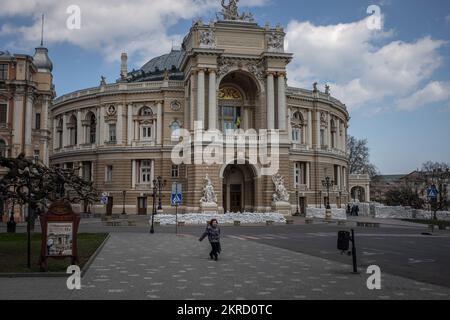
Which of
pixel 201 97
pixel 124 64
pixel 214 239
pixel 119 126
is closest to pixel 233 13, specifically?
pixel 201 97

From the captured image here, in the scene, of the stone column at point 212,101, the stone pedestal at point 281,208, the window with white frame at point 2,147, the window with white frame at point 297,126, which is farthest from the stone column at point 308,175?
the window with white frame at point 2,147

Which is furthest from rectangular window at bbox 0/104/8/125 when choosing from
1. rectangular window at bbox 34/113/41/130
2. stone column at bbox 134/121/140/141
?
stone column at bbox 134/121/140/141

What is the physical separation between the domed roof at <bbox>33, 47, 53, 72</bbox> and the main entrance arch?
82.3ft

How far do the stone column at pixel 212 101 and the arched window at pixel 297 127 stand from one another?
1737 centimetres

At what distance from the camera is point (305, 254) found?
20781 mm

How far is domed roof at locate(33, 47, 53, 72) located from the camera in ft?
192

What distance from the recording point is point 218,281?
45.0 feet

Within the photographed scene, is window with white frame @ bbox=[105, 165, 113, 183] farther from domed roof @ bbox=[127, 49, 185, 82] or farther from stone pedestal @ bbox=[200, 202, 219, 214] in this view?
stone pedestal @ bbox=[200, 202, 219, 214]

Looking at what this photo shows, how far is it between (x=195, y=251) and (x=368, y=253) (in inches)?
302

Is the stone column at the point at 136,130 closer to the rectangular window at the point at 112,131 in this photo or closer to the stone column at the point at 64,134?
the rectangular window at the point at 112,131

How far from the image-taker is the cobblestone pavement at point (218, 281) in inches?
459

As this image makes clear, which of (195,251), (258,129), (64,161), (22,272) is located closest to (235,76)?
(258,129)

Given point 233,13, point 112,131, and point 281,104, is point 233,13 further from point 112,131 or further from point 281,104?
point 112,131
